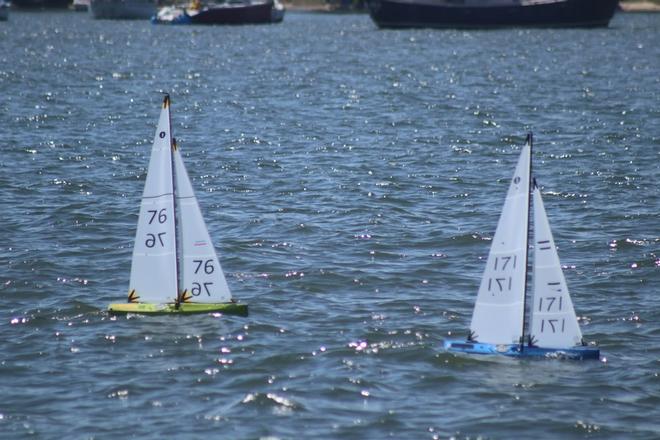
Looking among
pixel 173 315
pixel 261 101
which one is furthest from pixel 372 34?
pixel 173 315

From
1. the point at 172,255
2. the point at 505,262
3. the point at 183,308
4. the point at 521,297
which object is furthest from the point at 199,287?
the point at 521,297

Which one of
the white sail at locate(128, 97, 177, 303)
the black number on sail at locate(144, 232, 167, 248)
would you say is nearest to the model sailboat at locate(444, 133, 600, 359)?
the white sail at locate(128, 97, 177, 303)

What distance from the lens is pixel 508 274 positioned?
21.2 metres

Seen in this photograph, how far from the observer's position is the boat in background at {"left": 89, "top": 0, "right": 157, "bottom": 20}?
15888 centimetres

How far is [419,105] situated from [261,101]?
7966mm

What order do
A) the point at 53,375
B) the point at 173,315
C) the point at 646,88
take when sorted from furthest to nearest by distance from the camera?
1. the point at 646,88
2. the point at 173,315
3. the point at 53,375

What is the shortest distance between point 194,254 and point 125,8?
13907 centimetres

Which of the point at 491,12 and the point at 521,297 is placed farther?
the point at 491,12

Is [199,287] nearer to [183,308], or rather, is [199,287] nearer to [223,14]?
[183,308]

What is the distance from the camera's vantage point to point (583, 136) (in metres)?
50.1

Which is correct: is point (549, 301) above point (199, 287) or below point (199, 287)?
above

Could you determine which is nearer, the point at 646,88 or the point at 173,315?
the point at 173,315

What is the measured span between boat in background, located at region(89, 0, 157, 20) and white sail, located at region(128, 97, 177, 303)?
5441 inches

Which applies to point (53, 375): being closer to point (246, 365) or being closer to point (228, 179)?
point (246, 365)
